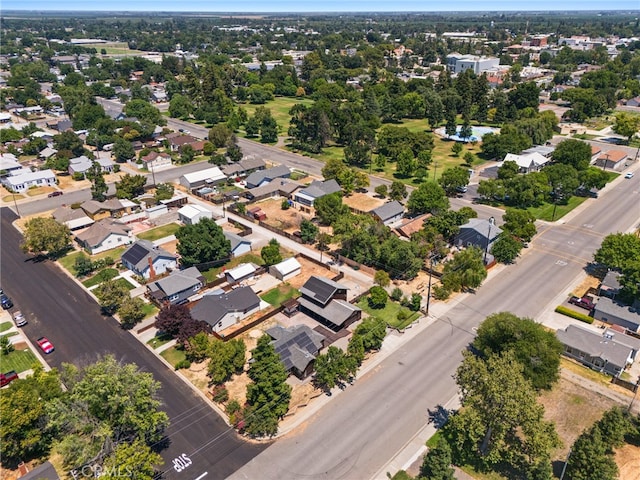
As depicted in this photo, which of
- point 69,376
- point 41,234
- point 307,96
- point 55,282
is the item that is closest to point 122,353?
point 69,376

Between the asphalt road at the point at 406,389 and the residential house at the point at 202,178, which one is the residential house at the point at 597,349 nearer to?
the asphalt road at the point at 406,389

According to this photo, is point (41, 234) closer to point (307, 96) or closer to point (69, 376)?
point (69, 376)

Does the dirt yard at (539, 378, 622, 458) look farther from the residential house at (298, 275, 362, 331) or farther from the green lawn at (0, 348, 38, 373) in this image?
the green lawn at (0, 348, 38, 373)

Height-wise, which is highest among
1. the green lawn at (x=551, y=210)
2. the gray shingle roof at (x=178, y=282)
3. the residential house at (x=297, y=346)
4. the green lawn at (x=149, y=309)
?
the residential house at (x=297, y=346)

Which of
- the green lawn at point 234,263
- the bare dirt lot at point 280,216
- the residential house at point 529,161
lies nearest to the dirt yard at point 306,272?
the green lawn at point 234,263

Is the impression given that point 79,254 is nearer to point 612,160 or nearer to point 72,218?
point 72,218

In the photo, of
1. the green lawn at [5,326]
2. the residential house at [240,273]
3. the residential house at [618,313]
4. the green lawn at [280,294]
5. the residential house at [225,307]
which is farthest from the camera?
the residential house at [240,273]
